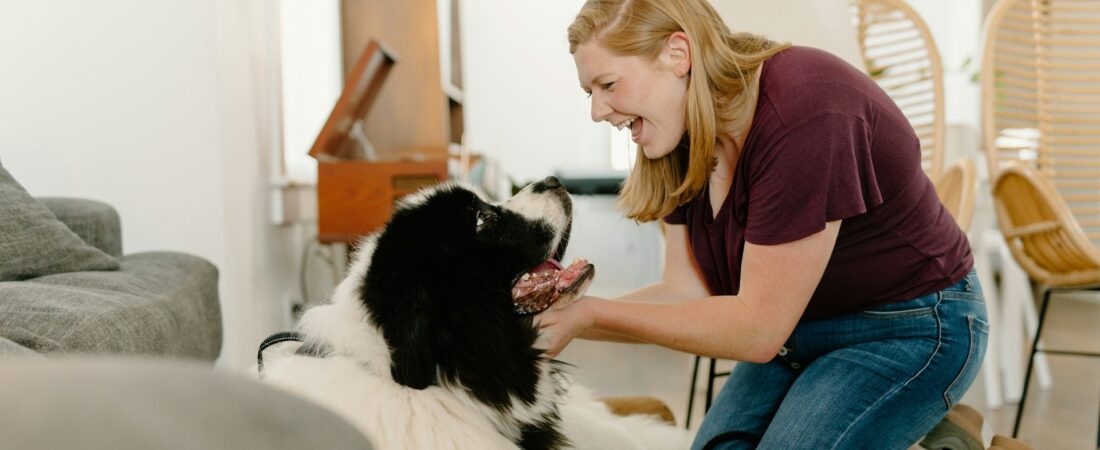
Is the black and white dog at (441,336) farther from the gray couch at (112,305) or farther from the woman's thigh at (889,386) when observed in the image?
the woman's thigh at (889,386)

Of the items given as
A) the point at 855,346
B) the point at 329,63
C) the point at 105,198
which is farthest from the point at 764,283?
the point at 329,63

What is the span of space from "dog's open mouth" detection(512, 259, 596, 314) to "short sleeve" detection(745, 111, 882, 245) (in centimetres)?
32

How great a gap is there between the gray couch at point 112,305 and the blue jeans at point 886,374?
3.93ft

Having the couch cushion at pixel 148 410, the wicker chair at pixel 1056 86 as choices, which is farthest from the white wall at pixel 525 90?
the couch cushion at pixel 148 410

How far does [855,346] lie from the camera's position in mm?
1675

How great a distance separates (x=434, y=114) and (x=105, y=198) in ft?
9.07

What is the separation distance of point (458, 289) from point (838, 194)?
2.24 ft

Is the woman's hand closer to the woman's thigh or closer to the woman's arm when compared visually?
the woman's arm

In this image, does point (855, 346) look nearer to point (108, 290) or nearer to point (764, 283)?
point (764, 283)

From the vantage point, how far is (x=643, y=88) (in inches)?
59.6

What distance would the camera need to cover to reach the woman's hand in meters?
1.40

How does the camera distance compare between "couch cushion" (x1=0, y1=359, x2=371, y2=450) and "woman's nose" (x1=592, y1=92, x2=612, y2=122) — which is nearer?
"couch cushion" (x1=0, y1=359, x2=371, y2=450)

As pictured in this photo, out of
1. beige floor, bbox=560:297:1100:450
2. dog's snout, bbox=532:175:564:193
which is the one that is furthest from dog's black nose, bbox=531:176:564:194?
beige floor, bbox=560:297:1100:450

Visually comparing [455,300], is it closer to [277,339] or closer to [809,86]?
[277,339]
